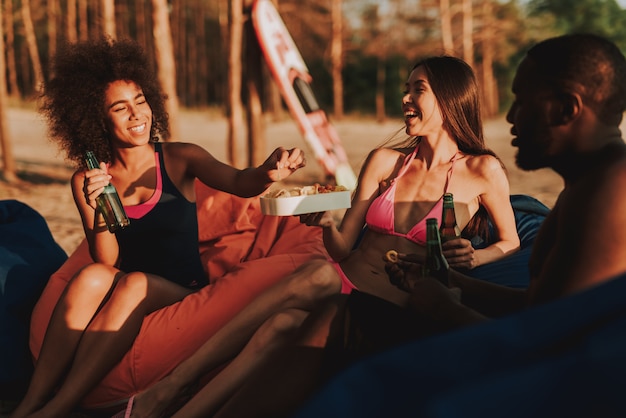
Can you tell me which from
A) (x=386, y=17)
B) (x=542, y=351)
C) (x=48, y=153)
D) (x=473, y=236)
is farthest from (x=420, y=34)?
(x=542, y=351)

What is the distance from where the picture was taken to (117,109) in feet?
11.0

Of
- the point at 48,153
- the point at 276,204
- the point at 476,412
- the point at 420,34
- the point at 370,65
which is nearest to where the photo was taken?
the point at 476,412

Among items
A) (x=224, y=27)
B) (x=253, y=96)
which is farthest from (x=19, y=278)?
(x=224, y=27)

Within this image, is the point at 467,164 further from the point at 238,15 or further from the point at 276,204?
the point at 238,15

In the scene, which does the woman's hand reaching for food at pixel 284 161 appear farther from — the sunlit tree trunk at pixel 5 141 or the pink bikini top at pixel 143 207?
the sunlit tree trunk at pixel 5 141

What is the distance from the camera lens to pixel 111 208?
310 centimetres

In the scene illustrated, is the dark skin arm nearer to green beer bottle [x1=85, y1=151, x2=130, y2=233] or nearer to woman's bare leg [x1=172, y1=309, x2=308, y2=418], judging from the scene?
woman's bare leg [x1=172, y1=309, x2=308, y2=418]

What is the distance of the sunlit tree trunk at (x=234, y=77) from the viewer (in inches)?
416

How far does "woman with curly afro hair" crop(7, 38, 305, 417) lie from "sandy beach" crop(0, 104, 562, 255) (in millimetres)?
402

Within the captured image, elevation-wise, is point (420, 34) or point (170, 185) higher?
point (420, 34)

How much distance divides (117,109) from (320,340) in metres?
1.75

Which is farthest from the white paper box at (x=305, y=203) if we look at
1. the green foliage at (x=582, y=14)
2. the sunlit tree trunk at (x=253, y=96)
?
the green foliage at (x=582, y=14)

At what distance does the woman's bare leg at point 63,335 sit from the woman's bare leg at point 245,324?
1.33 ft

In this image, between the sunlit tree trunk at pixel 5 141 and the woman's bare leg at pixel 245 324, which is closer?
the woman's bare leg at pixel 245 324
